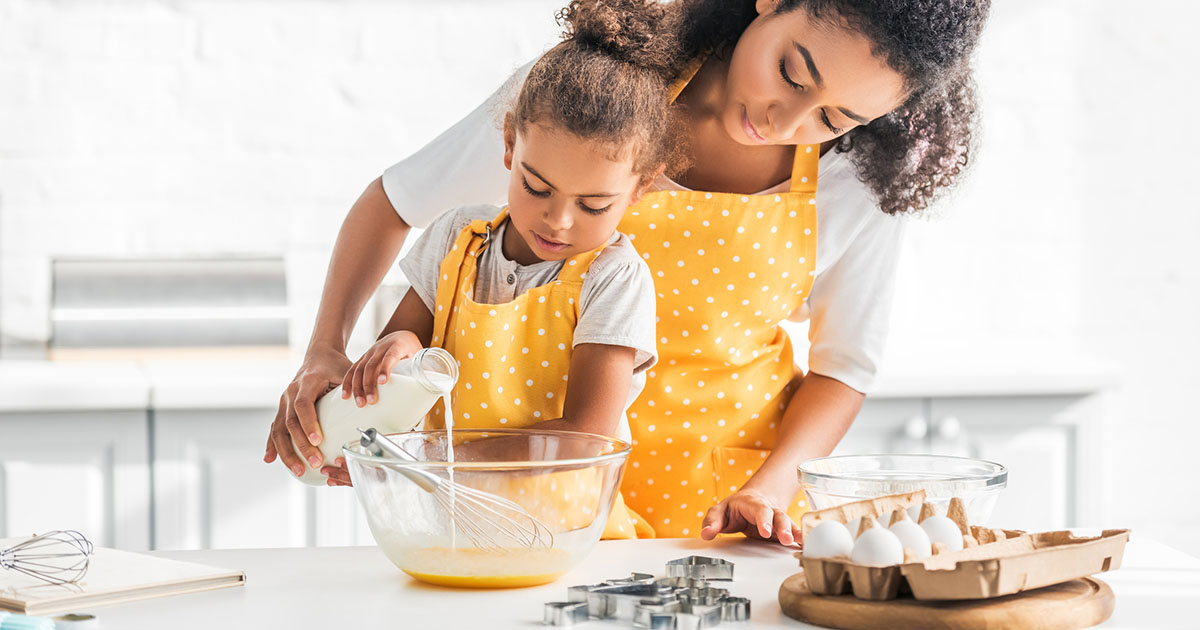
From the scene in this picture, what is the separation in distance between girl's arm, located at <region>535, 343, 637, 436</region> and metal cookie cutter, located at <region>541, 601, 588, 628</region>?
0.99 feet

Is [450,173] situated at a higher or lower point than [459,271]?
higher

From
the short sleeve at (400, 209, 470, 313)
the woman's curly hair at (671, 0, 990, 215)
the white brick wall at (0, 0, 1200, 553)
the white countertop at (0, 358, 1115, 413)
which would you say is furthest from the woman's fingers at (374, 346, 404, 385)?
the white brick wall at (0, 0, 1200, 553)

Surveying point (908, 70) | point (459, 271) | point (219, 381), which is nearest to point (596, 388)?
point (459, 271)

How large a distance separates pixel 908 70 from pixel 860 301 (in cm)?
33

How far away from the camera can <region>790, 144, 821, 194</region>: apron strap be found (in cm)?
132

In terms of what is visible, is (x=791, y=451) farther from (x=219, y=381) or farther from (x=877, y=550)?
(x=219, y=381)

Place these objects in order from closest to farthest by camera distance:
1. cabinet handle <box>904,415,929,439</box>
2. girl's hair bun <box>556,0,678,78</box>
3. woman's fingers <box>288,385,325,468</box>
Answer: woman's fingers <box>288,385,325,468</box>
girl's hair bun <box>556,0,678,78</box>
cabinet handle <box>904,415,929,439</box>


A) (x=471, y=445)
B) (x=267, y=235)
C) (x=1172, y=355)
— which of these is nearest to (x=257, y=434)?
(x=267, y=235)

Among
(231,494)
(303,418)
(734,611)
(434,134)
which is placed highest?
(434,134)

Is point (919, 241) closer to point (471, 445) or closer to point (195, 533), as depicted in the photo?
point (195, 533)

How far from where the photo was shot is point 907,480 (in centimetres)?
94

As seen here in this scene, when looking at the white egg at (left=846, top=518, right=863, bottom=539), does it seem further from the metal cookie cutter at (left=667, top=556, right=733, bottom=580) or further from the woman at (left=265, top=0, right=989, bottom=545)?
the woman at (left=265, top=0, right=989, bottom=545)

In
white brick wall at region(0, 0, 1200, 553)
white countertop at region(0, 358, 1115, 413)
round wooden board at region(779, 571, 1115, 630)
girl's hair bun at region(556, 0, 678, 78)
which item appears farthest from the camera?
white brick wall at region(0, 0, 1200, 553)

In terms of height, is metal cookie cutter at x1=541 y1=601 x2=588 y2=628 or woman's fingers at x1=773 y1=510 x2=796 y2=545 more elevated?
woman's fingers at x1=773 y1=510 x2=796 y2=545
